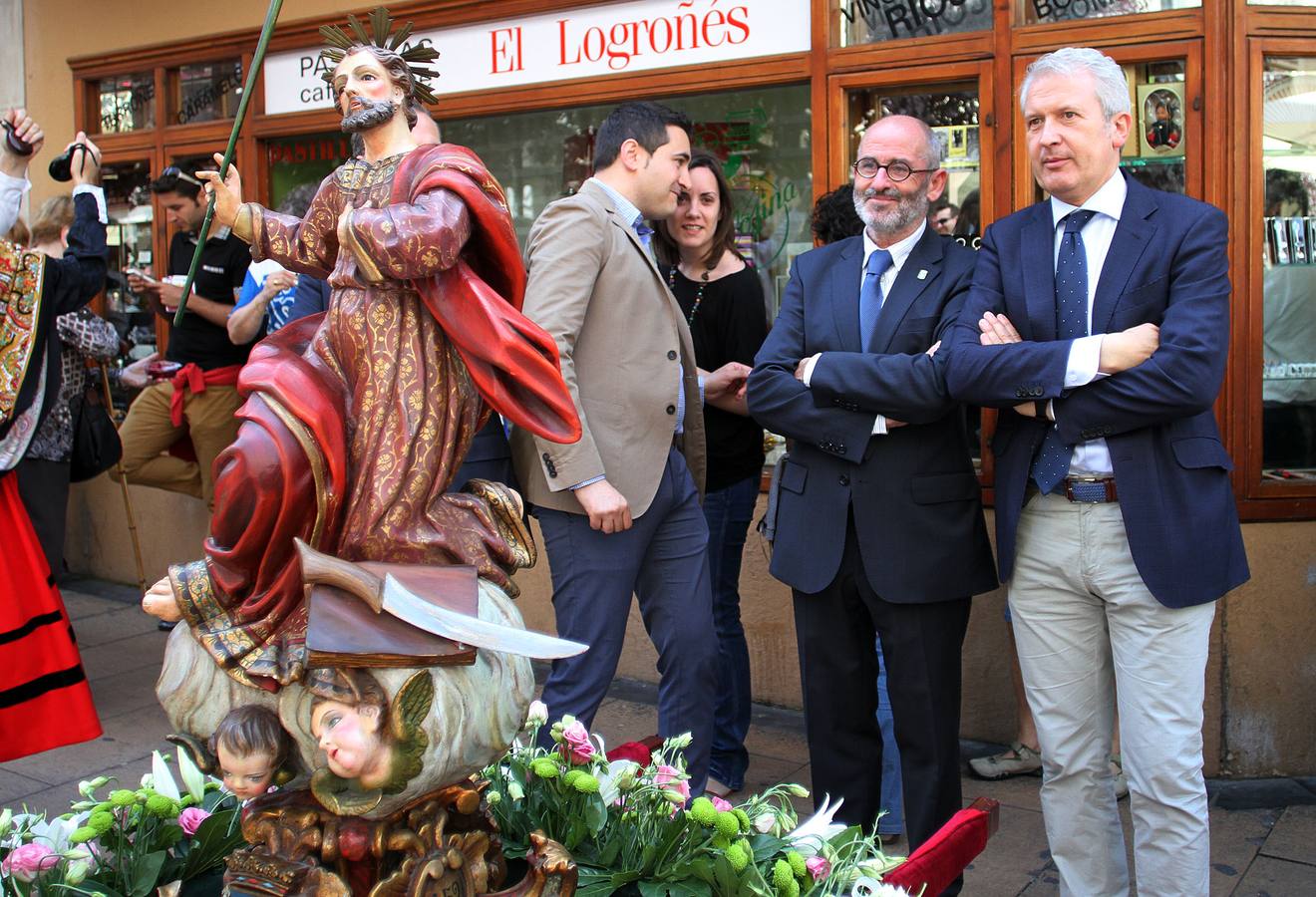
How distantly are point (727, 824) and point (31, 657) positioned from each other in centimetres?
315

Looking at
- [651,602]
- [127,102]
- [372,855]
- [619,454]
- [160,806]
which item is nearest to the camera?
[372,855]

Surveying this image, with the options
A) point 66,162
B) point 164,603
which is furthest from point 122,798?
point 66,162

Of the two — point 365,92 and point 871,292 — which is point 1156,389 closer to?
point 871,292

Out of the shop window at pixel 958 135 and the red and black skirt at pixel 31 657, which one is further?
the shop window at pixel 958 135

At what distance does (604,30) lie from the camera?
17.5ft

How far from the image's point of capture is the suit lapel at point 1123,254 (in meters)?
2.91

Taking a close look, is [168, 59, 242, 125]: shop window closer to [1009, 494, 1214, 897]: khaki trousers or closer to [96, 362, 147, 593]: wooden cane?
[96, 362, 147, 593]: wooden cane

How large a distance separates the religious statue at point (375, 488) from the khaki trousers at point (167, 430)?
387 cm

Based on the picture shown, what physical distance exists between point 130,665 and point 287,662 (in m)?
4.24

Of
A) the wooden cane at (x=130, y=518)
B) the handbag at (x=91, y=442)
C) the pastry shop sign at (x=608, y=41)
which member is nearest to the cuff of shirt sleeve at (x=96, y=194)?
the handbag at (x=91, y=442)

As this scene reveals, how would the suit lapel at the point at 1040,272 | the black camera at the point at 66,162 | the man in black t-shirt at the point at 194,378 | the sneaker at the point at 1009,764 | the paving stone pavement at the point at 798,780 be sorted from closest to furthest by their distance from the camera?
the suit lapel at the point at 1040,272
the paving stone pavement at the point at 798,780
the sneaker at the point at 1009,764
the black camera at the point at 66,162
the man in black t-shirt at the point at 194,378

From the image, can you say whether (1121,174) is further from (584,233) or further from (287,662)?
(287,662)

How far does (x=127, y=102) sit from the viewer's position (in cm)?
709

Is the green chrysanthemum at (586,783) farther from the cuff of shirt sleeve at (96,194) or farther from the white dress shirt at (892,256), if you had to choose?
the cuff of shirt sleeve at (96,194)
